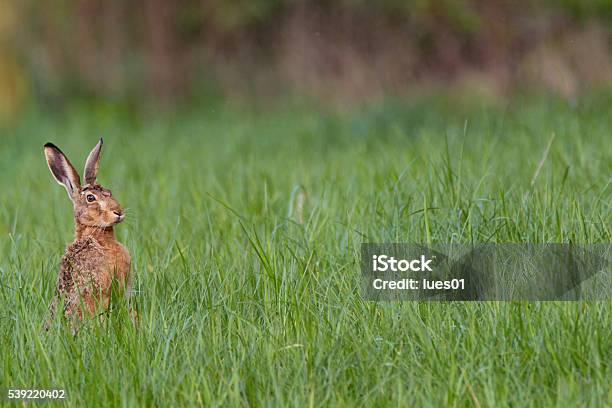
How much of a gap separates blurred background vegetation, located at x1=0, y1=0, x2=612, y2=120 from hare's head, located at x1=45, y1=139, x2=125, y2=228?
21.7 ft

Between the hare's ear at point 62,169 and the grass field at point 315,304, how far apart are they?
1.25ft

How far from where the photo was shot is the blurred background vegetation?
10.0 metres

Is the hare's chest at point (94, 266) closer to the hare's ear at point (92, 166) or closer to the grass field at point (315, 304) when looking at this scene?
the grass field at point (315, 304)

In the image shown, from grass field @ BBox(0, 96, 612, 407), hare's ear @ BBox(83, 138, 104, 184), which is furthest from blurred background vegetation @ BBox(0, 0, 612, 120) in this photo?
hare's ear @ BBox(83, 138, 104, 184)

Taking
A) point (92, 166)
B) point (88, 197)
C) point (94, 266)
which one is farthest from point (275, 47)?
point (94, 266)

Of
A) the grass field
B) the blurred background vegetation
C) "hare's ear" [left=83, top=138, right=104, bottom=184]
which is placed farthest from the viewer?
the blurred background vegetation

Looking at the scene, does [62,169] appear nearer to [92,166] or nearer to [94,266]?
[92,166]

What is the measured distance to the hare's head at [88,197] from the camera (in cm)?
322

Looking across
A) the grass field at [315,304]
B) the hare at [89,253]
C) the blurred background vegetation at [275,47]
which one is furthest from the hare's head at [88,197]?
the blurred background vegetation at [275,47]

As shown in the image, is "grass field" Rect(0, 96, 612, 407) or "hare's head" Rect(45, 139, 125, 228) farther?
"hare's head" Rect(45, 139, 125, 228)

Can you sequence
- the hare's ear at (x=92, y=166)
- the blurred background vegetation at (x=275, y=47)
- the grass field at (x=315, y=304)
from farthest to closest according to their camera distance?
the blurred background vegetation at (x=275, y=47) < the hare's ear at (x=92, y=166) < the grass field at (x=315, y=304)

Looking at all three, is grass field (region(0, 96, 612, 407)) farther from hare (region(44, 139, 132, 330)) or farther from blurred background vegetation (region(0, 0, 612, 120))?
blurred background vegetation (region(0, 0, 612, 120))

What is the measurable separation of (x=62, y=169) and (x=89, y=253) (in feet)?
1.03

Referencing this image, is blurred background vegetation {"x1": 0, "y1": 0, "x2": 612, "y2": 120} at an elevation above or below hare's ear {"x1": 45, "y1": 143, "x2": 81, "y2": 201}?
above
